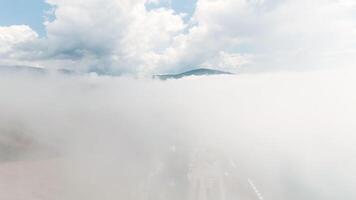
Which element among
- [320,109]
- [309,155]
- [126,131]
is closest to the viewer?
[309,155]

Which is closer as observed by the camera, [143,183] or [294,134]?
[143,183]

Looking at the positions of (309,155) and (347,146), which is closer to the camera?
(309,155)

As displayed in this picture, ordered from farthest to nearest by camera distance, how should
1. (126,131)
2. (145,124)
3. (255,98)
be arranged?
(255,98)
(145,124)
(126,131)

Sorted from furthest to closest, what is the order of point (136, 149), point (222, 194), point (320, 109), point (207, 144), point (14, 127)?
point (320, 109) < point (14, 127) < point (207, 144) < point (136, 149) < point (222, 194)

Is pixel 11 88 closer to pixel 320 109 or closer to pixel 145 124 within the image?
pixel 145 124

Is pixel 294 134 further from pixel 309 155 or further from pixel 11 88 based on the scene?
pixel 11 88

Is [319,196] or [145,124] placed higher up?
[319,196]

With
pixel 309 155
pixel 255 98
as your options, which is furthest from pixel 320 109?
pixel 309 155

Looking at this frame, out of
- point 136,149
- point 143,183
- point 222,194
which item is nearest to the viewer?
point 222,194

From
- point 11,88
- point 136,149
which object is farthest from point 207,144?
point 11,88
